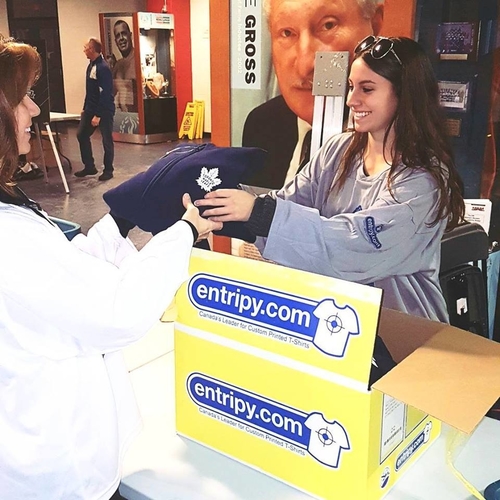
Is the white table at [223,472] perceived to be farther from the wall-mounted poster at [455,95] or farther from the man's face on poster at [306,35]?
the man's face on poster at [306,35]

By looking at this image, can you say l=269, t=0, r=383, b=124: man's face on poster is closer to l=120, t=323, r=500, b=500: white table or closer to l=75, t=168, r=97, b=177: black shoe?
l=120, t=323, r=500, b=500: white table

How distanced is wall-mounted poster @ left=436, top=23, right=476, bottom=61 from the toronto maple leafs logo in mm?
679

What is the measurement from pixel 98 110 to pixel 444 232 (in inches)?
242

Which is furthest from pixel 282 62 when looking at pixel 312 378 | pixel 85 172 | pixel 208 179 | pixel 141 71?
pixel 141 71

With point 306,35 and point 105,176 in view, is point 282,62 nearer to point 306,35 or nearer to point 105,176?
point 306,35

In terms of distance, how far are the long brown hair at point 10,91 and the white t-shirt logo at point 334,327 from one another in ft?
1.63

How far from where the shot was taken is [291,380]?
0.95m

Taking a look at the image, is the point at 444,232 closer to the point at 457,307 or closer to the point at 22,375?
the point at 457,307

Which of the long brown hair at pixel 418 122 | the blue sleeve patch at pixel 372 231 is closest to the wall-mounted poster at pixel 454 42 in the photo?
the long brown hair at pixel 418 122

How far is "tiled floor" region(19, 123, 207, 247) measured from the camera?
215 inches

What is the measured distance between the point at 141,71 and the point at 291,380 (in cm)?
887

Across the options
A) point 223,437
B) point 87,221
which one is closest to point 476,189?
point 223,437

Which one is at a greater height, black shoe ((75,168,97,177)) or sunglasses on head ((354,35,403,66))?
sunglasses on head ((354,35,403,66))

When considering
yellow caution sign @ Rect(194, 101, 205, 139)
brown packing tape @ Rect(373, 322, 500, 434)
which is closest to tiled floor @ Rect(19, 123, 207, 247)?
yellow caution sign @ Rect(194, 101, 205, 139)
